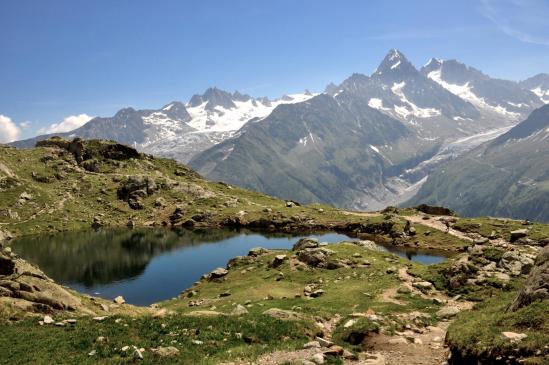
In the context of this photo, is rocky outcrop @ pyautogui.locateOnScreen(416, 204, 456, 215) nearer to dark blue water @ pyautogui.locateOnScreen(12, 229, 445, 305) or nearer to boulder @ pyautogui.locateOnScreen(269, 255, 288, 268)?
dark blue water @ pyautogui.locateOnScreen(12, 229, 445, 305)

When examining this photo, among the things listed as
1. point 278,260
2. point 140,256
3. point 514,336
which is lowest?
point 140,256

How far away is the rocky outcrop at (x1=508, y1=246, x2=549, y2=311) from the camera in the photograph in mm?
27203

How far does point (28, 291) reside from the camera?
39.4m

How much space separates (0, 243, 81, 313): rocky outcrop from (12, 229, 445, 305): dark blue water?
3630 centimetres

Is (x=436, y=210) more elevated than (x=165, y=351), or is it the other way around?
(x=165, y=351)

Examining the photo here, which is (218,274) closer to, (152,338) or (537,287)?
(152,338)

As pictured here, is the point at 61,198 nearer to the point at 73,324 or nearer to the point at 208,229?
the point at 208,229

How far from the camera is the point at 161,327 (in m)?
32.8

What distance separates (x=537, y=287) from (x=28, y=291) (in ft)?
134

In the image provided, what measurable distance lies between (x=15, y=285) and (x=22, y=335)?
968 cm

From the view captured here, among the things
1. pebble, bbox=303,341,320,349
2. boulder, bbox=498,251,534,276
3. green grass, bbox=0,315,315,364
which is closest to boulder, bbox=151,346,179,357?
green grass, bbox=0,315,315,364

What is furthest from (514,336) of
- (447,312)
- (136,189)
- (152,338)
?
(136,189)

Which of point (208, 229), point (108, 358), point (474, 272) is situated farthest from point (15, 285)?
point (208, 229)

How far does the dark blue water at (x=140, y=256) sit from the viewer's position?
288 feet
